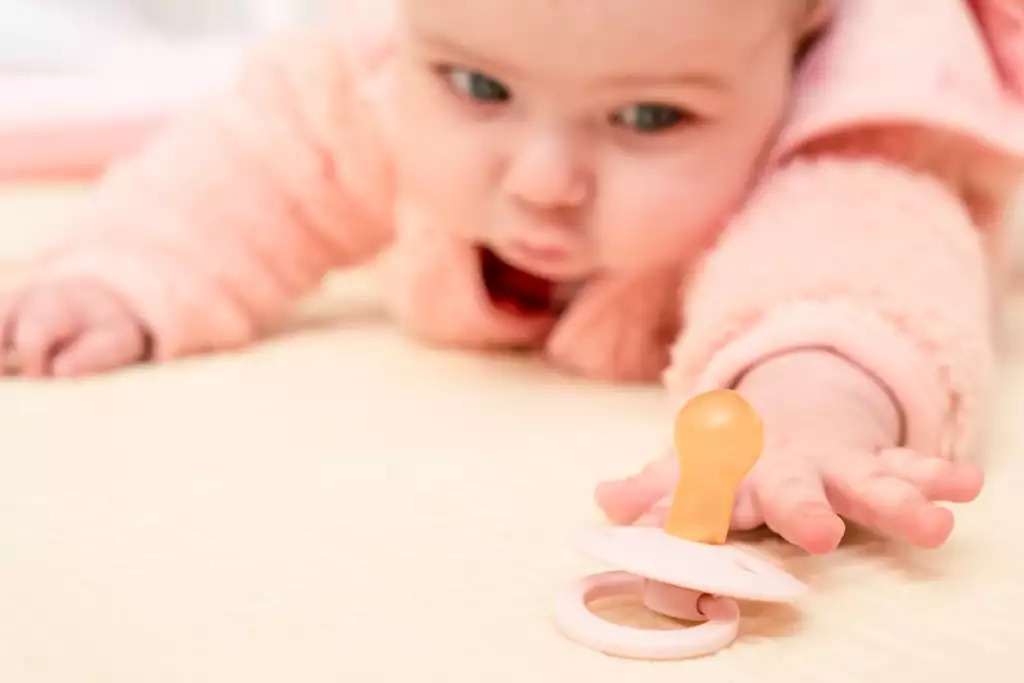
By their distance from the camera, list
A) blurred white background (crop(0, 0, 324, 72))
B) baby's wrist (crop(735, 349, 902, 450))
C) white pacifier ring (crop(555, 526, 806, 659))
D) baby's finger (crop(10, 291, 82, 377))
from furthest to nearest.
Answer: blurred white background (crop(0, 0, 324, 72)) < baby's finger (crop(10, 291, 82, 377)) < baby's wrist (crop(735, 349, 902, 450)) < white pacifier ring (crop(555, 526, 806, 659))

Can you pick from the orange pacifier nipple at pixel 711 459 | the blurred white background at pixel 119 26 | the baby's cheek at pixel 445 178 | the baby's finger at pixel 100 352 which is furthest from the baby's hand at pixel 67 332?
the blurred white background at pixel 119 26

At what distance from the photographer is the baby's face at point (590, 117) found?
575 mm

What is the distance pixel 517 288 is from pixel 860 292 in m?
0.28

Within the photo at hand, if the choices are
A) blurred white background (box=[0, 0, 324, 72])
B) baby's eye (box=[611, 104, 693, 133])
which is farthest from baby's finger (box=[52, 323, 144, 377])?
blurred white background (box=[0, 0, 324, 72])

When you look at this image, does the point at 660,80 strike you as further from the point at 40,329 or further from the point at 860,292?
the point at 40,329

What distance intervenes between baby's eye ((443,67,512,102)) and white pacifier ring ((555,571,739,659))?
30 centimetres

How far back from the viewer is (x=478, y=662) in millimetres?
359

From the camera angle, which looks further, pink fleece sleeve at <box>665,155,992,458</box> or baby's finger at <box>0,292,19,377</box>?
baby's finger at <box>0,292,19,377</box>

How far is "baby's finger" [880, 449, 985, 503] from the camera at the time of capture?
43 cm

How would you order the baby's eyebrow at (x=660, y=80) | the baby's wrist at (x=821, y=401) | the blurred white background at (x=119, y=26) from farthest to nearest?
the blurred white background at (x=119, y=26), the baby's eyebrow at (x=660, y=80), the baby's wrist at (x=821, y=401)

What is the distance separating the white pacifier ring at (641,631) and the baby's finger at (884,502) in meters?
0.07

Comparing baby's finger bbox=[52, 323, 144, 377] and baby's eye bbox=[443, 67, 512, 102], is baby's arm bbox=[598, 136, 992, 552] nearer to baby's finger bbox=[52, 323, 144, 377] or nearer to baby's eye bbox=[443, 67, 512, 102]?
baby's eye bbox=[443, 67, 512, 102]

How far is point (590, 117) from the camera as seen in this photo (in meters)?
0.60

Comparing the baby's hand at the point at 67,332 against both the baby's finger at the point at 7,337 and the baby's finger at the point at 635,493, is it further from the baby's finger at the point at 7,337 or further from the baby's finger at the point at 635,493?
the baby's finger at the point at 635,493
